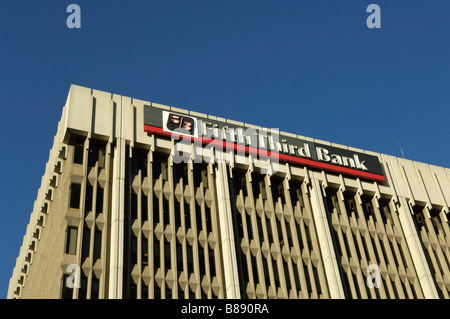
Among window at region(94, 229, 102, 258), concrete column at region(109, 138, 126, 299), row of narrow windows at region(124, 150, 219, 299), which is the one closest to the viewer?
concrete column at region(109, 138, 126, 299)

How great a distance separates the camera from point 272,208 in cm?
6231

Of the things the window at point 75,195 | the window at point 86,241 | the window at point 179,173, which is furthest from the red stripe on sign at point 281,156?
the window at point 86,241

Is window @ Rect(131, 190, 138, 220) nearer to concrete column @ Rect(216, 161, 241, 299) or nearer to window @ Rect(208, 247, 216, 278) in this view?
window @ Rect(208, 247, 216, 278)

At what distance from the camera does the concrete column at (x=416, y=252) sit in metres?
62.3

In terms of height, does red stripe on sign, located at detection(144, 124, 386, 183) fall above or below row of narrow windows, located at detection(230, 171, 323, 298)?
above

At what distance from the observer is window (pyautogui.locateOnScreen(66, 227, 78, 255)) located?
50.8 m

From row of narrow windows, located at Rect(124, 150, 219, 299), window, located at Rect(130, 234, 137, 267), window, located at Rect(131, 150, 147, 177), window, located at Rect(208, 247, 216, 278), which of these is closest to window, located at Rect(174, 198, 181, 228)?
row of narrow windows, located at Rect(124, 150, 219, 299)

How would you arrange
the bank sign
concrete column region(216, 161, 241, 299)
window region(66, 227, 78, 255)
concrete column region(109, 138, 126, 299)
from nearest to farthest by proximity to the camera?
concrete column region(109, 138, 126, 299), window region(66, 227, 78, 255), concrete column region(216, 161, 241, 299), the bank sign

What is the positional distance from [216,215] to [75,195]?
1282cm

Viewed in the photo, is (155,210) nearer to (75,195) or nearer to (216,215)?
(216,215)

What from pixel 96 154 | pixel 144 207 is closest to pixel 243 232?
pixel 144 207

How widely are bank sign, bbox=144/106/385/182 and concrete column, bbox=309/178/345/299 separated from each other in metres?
3.08

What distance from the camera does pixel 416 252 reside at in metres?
65.1

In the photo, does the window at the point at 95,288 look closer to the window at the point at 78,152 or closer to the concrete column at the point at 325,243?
the window at the point at 78,152
